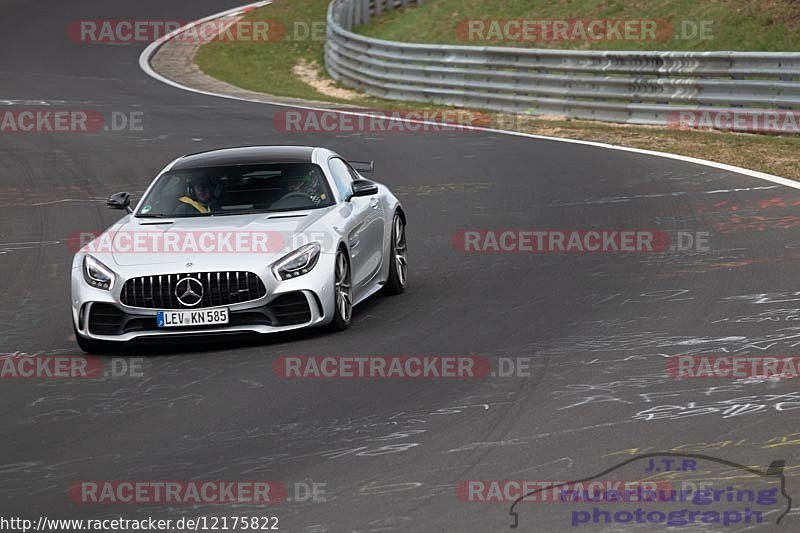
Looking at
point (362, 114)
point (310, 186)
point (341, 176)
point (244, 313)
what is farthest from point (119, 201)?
point (362, 114)

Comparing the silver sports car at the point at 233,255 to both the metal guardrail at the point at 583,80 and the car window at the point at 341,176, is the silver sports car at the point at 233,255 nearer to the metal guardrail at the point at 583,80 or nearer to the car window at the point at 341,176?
the car window at the point at 341,176

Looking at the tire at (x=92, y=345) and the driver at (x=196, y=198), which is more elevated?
the driver at (x=196, y=198)

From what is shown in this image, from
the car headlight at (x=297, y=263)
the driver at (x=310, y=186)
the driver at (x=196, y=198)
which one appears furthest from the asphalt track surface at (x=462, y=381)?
the driver at (x=196, y=198)

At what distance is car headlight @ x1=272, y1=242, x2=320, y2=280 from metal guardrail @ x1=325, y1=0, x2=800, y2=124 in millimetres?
12523

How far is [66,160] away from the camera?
846 inches

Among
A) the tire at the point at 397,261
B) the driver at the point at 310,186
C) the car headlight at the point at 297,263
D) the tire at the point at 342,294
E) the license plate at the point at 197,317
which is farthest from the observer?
the tire at the point at 397,261

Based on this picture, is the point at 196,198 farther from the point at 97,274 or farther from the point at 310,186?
the point at 97,274

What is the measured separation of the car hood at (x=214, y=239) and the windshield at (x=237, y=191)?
0.20 metres

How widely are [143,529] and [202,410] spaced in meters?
2.13

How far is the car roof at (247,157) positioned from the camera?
11586 millimetres

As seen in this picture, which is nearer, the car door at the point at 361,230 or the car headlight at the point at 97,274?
the car headlight at the point at 97,274

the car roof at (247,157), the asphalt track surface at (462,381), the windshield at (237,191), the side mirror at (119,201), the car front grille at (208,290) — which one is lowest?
the asphalt track surface at (462,381)

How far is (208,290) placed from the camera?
393 inches

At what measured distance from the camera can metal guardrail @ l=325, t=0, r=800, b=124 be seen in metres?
21.7
